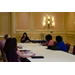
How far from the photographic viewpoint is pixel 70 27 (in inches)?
374

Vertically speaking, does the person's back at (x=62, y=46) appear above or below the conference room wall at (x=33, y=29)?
below

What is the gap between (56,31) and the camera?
990 cm

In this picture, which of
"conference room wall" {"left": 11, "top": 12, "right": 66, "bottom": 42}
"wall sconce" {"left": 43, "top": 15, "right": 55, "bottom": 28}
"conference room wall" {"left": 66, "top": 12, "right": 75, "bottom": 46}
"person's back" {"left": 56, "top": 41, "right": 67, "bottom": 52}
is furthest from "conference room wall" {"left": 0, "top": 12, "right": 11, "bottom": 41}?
"person's back" {"left": 56, "top": 41, "right": 67, "bottom": 52}

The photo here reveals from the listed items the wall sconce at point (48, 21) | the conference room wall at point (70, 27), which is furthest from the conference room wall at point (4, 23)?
the conference room wall at point (70, 27)

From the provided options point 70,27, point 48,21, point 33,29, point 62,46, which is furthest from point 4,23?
point 62,46

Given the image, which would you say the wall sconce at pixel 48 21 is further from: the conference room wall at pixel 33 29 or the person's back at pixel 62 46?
the person's back at pixel 62 46

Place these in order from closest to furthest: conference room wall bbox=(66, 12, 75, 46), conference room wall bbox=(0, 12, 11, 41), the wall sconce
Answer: conference room wall bbox=(66, 12, 75, 46)
the wall sconce
conference room wall bbox=(0, 12, 11, 41)

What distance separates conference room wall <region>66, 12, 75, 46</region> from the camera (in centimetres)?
916

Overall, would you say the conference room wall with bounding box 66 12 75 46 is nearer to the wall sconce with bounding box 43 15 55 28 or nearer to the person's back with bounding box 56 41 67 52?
the wall sconce with bounding box 43 15 55 28

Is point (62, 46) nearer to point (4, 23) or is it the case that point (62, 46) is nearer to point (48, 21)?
point (48, 21)

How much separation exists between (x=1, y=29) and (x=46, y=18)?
124 inches

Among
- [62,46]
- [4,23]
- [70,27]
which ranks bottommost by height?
[62,46]

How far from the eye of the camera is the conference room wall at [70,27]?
916 cm

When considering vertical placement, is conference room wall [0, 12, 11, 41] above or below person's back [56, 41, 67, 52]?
above
